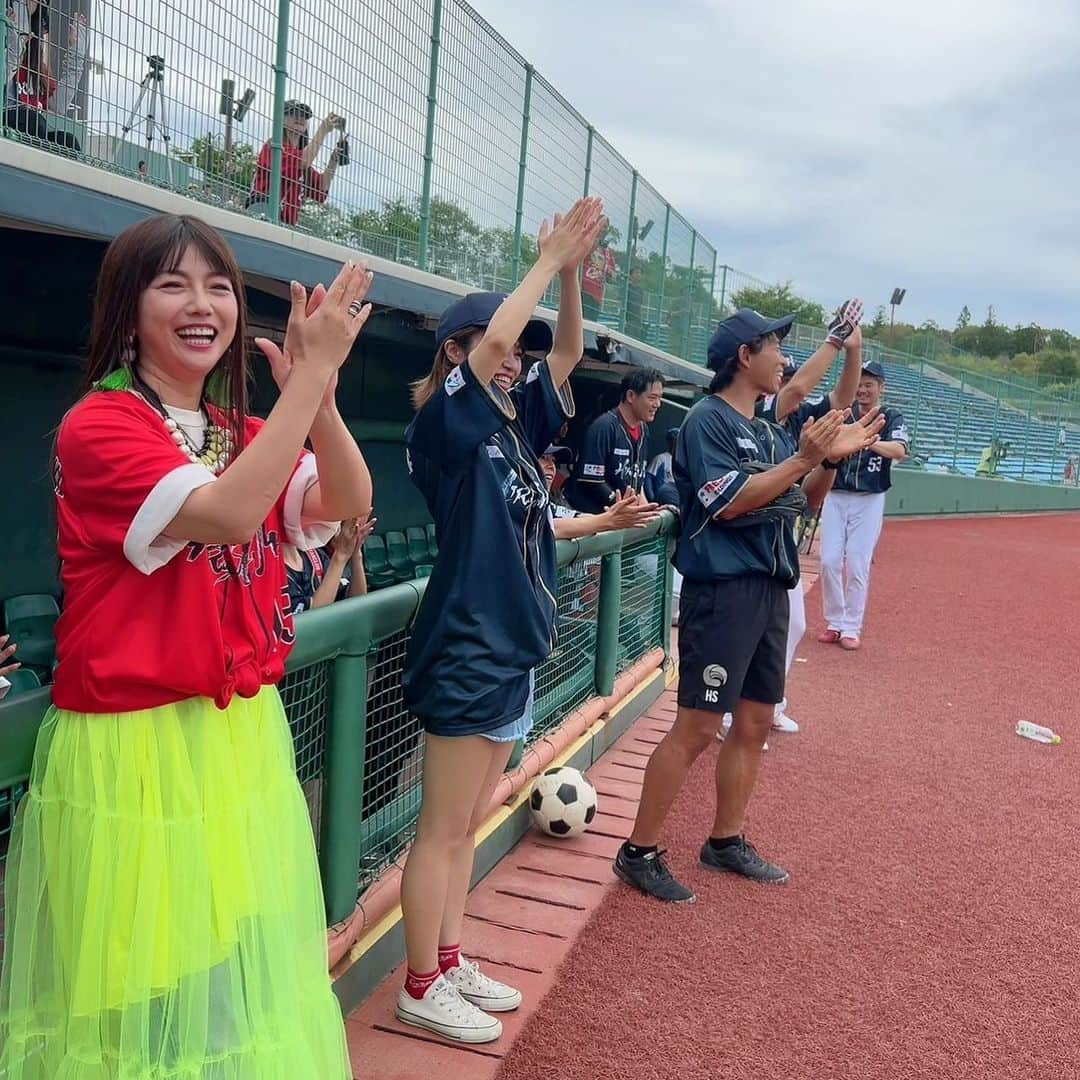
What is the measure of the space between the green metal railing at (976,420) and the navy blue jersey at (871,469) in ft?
53.6

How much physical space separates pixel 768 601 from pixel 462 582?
55.6 inches

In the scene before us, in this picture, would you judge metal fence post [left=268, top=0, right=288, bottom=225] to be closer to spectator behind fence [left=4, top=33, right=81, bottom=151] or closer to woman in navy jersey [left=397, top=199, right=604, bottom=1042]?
spectator behind fence [left=4, top=33, right=81, bottom=151]

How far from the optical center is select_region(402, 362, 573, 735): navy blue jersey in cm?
238

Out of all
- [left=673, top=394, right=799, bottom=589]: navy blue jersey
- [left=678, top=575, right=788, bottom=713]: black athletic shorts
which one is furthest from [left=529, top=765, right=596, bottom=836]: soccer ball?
[left=673, top=394, right=799, bottom=589]: navy blue jersey

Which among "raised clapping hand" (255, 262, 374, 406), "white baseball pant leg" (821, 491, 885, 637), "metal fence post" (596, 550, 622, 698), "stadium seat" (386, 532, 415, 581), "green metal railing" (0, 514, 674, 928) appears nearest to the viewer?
"raised clapping hand" (255, 262, 374, 406)

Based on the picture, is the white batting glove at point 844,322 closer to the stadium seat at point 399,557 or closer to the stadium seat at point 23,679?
the stadium seat at point 23,679

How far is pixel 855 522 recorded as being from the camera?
24.2 feet

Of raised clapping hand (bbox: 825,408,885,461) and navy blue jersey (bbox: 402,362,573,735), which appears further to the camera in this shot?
raised clapping hand (bbox: 825,408,885,461)

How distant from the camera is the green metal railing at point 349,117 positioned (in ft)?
13.2

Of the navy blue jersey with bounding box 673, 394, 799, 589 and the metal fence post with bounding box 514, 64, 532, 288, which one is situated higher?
the metal fence post with bounding box 514, 64, 532, 288

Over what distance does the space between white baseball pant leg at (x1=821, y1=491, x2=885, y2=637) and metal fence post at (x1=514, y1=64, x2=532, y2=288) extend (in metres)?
3.14

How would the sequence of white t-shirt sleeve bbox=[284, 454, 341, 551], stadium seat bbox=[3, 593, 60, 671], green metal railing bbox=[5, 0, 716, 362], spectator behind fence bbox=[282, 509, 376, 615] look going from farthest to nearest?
1. stadium seat bbox=[3, 593, 60, 671]
2. green metal railing bbox=[5, 0, 716, 362]
3. spectator behind fence bbox=[282, 509, 376, 615]
4. white t-shirt sleeve bbox=[284, 454, 341, 551]

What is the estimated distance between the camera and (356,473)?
1830 mm

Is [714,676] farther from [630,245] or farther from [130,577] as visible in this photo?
[630,245]
